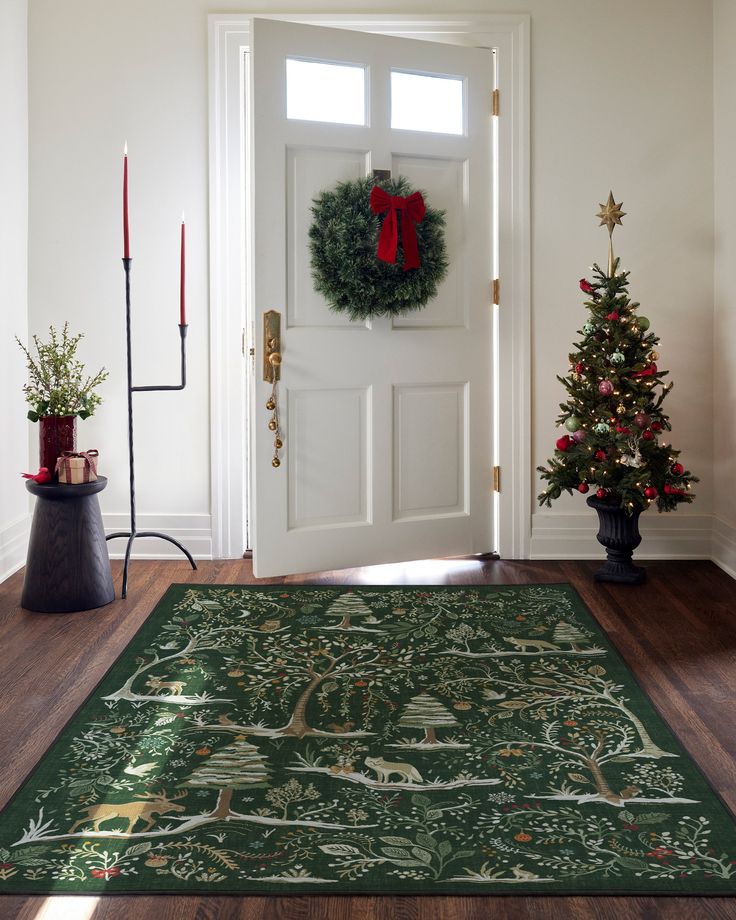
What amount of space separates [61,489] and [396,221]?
5.92 ft

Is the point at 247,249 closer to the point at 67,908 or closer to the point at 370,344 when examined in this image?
the point at 370,344

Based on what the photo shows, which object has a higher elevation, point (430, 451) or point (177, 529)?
point (430, 451)

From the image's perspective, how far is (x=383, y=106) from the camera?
4242 millimetres

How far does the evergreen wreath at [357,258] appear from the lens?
4.15m

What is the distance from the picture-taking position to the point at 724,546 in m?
4.46

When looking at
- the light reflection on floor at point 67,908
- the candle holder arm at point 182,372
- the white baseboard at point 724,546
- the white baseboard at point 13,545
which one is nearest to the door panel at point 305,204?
the candle holder arm at point 182,372

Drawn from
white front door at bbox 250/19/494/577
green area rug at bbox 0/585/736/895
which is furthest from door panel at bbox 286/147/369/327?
green area rug at bbox 0/585/736/895

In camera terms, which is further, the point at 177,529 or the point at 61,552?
the point at 177,529

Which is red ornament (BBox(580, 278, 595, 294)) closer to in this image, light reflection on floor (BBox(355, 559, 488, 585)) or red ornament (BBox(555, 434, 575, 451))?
red ornament (BBox(555, 434, 575, 451))

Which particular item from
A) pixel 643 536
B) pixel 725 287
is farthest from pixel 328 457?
pixel 725 287

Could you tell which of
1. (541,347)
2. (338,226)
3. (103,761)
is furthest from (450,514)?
(103,761)

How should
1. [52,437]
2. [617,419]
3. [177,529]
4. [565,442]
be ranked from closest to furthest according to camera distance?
[52,437] → [617,419] → [565,442] → [177,529]

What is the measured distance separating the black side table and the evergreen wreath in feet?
4.39

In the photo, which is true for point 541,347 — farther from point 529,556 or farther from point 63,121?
point 63,121
